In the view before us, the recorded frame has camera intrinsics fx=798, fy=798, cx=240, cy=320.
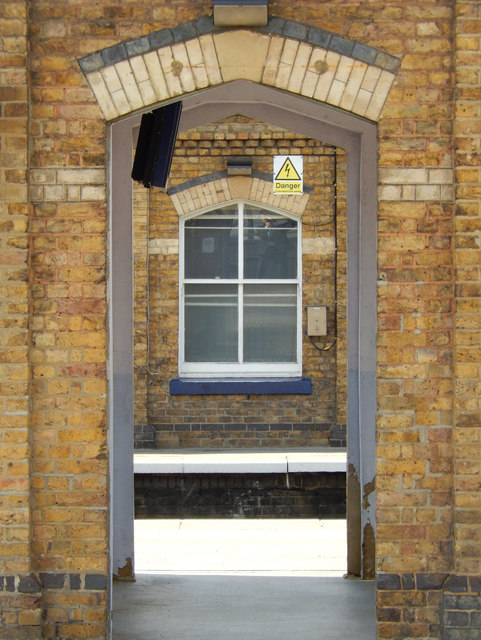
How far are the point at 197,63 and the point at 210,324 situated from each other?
728cm

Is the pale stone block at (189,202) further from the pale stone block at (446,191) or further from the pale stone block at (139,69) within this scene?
the pale stone block at (446,191)

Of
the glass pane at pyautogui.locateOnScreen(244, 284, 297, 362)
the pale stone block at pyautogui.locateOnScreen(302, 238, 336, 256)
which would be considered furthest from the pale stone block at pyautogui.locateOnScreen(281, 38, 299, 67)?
the glass pane at pyautogui.locateOnScreen(244, 284, 297, 362)

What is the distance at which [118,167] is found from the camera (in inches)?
220

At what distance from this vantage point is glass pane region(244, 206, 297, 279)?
11.3 meters

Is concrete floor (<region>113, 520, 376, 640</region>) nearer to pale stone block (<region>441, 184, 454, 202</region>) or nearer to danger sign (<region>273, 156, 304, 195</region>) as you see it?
pale stone block (<region>441, 184, 454, 202</region>)

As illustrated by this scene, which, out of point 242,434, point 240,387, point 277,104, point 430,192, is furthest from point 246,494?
point 430,192

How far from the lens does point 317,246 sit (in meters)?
11.1

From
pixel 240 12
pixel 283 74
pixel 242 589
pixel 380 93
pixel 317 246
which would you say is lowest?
pixel 242 589

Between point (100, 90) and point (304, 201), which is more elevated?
point (304, 201)

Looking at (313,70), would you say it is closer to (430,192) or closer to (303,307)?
(430,192)

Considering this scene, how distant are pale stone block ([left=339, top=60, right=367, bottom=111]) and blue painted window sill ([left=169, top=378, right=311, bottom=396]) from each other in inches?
276

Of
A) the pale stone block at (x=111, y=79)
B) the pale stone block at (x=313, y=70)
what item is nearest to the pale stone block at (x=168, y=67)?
the pale stone block at (x=111, y=79)

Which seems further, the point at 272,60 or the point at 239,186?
the point at 239,186

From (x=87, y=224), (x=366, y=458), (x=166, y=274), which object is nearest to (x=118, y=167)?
(x=87, y=224)
